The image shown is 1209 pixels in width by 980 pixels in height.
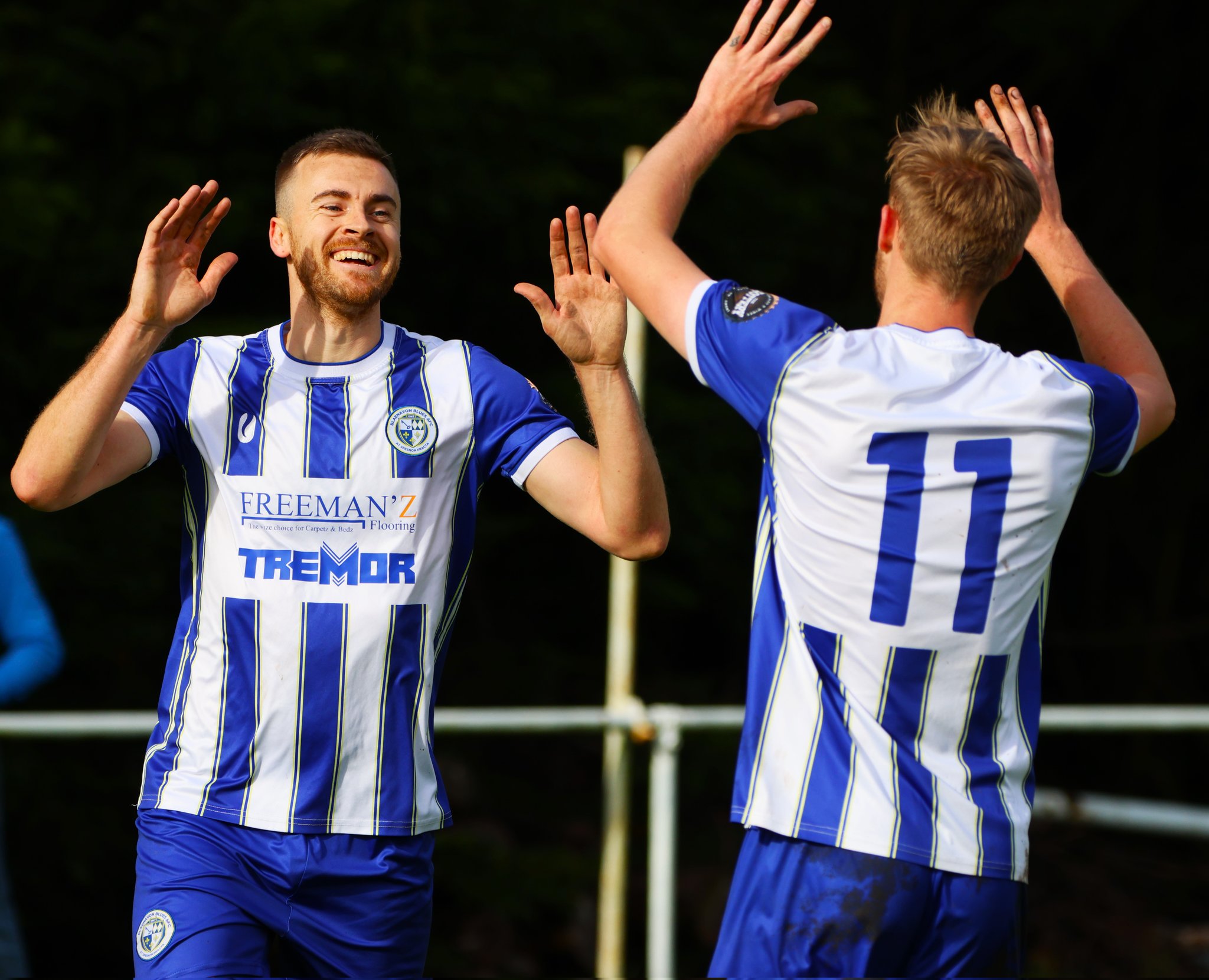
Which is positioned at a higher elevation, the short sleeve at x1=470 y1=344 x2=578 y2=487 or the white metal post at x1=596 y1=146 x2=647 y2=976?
the short sleeve at x1=470 y1=344 x2=578 y2=487

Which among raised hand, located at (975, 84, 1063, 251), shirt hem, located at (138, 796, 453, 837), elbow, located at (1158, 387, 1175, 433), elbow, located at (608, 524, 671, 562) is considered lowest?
shirt hem, located at (138, 796, 453, 837)

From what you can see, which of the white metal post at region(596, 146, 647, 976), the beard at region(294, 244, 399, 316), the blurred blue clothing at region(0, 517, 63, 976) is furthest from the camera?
the white metal post at region(596, 146, 647, 976)

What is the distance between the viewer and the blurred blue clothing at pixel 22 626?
3.88 m

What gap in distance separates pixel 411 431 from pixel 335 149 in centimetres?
68

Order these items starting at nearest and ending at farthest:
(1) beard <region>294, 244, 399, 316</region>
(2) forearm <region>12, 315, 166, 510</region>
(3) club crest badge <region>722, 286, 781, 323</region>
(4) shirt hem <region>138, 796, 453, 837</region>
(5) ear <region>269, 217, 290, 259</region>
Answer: (3) club crest badge <region>722, 286, 781, 323</region>
(2) forearm <region>12, 315, 166, 510</region>
(4) shirt hem <region>138, 796, 453, 837</region>
(1) beard <region>294, 244, 399, 316</region>
(5) ear <region>269, 217, 290, 259</region>

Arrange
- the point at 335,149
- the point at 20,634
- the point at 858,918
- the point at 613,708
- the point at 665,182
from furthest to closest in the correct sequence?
the point at 613,708
the point at 20,634
the point at 335,149
the point at 665,182
the point at 858,918

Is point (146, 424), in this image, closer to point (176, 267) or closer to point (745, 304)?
point (176, 267)

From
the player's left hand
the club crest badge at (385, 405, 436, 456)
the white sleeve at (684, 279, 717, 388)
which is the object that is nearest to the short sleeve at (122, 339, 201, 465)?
the club crest badge at (385, 405, 436, 456)

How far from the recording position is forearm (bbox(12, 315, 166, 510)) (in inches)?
103

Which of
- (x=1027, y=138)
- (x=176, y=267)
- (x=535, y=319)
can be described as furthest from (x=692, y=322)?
(x=535, y=319)

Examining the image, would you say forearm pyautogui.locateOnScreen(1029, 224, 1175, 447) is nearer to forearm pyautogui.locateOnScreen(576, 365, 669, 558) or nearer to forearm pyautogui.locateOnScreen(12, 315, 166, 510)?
forearm pyautogui.locateOnScreen(576, 365, 669, 558)

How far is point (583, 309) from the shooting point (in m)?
2.68

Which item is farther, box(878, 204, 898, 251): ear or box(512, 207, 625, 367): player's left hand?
box(512, 207, 625, 367): player's left hand

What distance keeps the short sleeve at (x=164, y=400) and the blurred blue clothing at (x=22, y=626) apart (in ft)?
4.14
